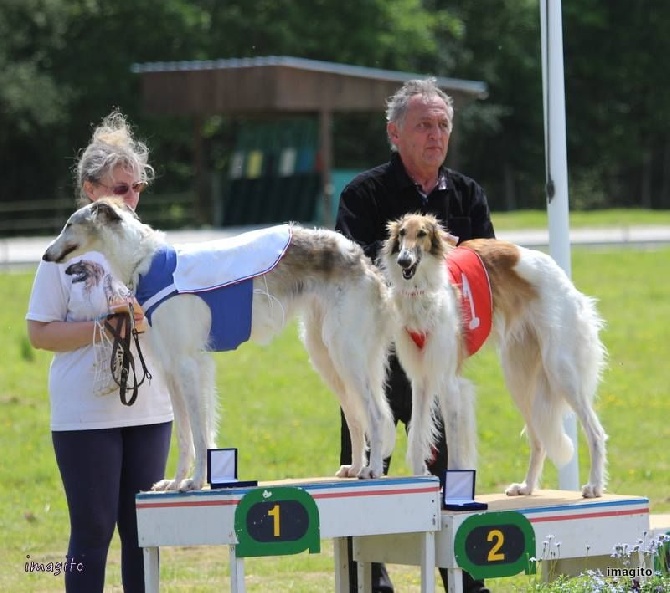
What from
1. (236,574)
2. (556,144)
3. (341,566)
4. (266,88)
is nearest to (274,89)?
(266,88)

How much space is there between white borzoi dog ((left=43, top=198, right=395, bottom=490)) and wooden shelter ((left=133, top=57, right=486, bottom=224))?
25.3m

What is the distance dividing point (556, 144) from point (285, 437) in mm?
5640

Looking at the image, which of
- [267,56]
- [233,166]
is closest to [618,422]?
[233,166]

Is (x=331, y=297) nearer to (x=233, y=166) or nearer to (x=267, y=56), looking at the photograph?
(x=233, y=166)

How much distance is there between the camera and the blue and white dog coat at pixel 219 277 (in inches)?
208

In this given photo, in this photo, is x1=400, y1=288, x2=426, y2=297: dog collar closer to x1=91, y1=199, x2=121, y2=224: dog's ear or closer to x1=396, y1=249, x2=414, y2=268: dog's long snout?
x1=396, y1=249, x2=414, y2=268: dog's long snout

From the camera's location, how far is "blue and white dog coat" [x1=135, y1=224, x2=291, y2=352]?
527 cm

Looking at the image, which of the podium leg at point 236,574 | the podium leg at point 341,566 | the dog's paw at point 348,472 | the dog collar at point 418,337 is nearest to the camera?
the podium leg at point 236,574

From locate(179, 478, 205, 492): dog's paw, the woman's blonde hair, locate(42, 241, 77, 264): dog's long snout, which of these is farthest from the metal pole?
locate(42, 241, 77, 264): dog's long snout

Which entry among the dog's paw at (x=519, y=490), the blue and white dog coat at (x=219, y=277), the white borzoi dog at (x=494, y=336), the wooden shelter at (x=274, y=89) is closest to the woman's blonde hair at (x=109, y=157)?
the blue and white dog coat at (x=219, y=277)

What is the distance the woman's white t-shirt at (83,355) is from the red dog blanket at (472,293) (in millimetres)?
1371

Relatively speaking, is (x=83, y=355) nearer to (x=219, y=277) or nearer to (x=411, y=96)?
(x=219, y=277)

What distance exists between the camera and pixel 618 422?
12.7m

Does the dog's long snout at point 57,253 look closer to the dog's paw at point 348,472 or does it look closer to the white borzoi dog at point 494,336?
the white borzoi dog at point 494,336
